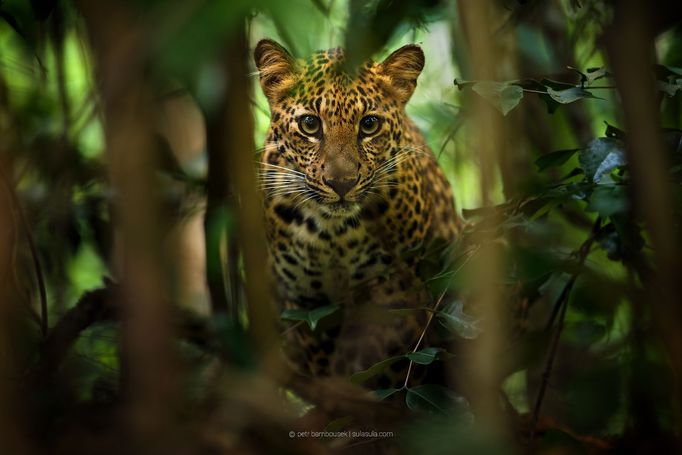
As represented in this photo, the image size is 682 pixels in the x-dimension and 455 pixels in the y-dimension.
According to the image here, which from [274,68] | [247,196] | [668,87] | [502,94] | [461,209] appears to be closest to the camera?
[247,196]

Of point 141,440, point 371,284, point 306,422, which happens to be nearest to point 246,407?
point 141,440

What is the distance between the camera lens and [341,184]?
3189mm

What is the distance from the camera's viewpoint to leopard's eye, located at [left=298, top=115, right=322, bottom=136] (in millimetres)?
3309

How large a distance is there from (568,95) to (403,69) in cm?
120

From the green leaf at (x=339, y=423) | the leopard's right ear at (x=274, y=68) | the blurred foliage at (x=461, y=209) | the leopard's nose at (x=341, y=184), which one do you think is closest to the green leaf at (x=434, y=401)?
the blurred foliage at (x=461, y=209)

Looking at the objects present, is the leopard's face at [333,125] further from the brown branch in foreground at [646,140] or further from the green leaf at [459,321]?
the brown branch in foreground at [646,140]

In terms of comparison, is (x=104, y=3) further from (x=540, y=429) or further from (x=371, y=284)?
(x=540, y=429)

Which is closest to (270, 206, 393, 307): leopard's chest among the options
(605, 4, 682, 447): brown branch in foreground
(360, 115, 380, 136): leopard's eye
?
(360, 115, 380, 136): leopard's eye

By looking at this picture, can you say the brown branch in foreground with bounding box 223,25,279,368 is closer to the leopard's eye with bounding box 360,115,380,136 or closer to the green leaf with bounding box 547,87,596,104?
the green leaf with bounding box 547,87,596,104

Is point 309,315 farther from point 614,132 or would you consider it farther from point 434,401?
point 614,132

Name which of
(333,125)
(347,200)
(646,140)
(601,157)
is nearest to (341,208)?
(347,200)

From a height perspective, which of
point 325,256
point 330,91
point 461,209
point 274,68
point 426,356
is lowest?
point 426,356

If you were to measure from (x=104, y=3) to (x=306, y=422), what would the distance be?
5.24 ft

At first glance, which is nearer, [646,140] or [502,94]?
[646,140]
